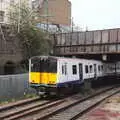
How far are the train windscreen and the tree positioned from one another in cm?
1362

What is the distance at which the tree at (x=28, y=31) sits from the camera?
38.8 metres

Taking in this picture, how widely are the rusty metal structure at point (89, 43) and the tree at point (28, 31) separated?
139cm

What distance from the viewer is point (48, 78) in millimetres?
24062

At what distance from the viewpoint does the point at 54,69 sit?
78.7ft

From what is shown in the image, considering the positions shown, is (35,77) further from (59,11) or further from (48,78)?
(59,11)

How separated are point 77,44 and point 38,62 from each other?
16.3m

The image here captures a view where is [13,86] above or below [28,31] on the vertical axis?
below

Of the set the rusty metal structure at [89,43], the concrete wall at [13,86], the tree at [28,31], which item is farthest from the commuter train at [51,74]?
the tree at [28,31]

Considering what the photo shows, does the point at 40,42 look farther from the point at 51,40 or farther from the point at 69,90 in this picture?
the point at 69,90

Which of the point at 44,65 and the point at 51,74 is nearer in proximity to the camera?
the point at 51,74

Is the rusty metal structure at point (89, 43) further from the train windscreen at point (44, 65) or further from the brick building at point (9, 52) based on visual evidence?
the train windscreen at point (44, 65)

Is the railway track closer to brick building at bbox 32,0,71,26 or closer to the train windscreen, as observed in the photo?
the train windscreen

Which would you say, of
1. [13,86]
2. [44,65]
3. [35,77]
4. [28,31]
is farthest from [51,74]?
[28,31]

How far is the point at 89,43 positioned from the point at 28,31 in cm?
624
